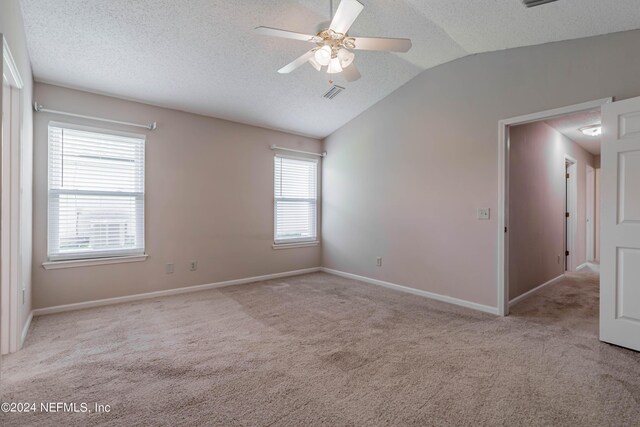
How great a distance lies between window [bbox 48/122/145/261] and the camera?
3.42 m

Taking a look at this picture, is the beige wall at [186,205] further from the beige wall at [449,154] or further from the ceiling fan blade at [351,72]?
the ceiling fan blade at [351,72]

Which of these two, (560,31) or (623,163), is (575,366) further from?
(560,31)

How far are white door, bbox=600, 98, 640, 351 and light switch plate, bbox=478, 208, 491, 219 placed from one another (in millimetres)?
978

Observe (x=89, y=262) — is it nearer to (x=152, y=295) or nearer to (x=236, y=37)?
(x=152, y=295)

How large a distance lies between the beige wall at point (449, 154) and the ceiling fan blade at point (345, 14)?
2154mm

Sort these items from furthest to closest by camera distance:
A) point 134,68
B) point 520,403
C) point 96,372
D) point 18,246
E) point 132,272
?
point 132,272, point 134,68, point 18,246, point 96,372, point 520,403

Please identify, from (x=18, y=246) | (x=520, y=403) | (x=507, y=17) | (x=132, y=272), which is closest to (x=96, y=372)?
(x=18, y=246)

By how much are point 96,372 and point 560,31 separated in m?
4.69

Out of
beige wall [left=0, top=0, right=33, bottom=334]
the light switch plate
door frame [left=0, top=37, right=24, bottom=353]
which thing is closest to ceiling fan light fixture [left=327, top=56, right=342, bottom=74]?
beige wall [left=0, top=0, right=33, bottom=334]

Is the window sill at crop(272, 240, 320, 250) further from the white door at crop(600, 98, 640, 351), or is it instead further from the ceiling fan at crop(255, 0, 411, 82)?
the white door at crop(600, 98, 640, 351)

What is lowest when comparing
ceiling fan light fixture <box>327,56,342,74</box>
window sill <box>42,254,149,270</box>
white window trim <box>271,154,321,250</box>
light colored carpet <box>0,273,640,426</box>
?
light colored carpet <box>0,273,640,426</box>

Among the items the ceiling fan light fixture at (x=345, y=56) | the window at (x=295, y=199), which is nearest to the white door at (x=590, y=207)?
the window at (x=295, y=199)

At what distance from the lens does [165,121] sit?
4102 millimetres

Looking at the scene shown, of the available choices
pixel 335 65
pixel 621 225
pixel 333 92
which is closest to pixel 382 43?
pixel 335 65
